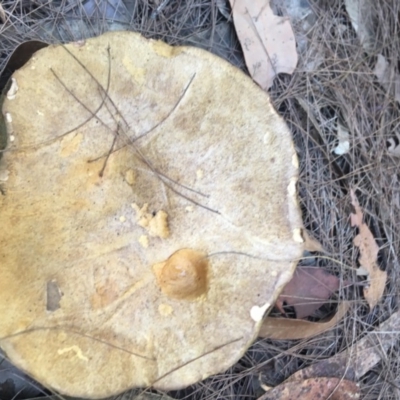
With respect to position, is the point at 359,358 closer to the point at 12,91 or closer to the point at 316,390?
the point at 316,390

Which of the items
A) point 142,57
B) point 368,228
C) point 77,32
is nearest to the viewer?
point 142,57

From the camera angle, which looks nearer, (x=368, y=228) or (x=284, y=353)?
(x=284, y=353)

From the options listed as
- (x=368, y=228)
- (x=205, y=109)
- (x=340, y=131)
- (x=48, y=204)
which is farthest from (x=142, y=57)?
(x=368, y=228)

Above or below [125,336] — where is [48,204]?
above

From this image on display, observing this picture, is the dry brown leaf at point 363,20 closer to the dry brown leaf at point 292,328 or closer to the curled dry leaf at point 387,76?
the curled dry leaf at point 387,76

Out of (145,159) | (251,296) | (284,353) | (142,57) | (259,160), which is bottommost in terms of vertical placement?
(284,353)

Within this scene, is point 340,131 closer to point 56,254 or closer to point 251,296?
point 251,296

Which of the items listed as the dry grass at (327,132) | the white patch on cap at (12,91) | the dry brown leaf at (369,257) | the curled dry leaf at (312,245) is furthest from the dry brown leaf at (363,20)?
the white patch on cap at (12,91)

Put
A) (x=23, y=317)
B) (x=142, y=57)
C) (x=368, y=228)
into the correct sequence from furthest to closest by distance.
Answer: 1. (x=368, y=228)
2. (x=142, y=57)
3. (x=23, y=317)
